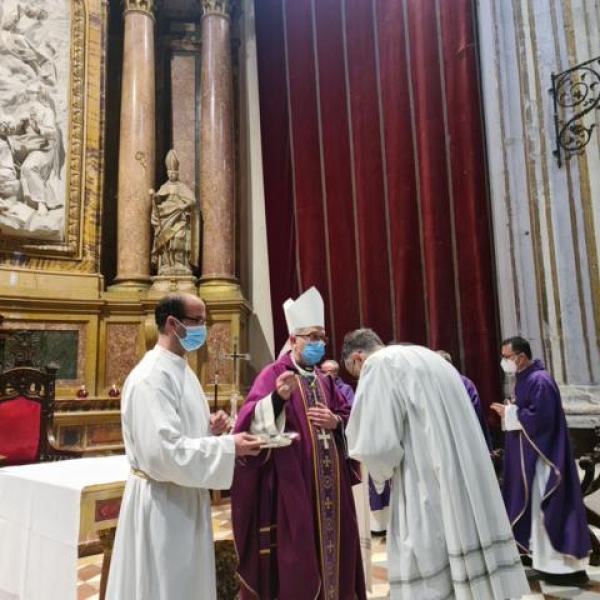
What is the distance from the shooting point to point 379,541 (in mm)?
4727

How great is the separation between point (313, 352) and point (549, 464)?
1776 mm

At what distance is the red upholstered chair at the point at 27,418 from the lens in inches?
165

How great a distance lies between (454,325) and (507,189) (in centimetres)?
141

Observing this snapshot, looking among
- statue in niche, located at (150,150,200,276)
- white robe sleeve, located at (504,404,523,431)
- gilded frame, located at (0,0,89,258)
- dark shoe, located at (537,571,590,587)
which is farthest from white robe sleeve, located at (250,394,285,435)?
gilded frame, located at (0,0,89,258)

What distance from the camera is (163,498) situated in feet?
7.04

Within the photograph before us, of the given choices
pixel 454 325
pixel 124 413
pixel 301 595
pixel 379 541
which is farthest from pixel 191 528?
pixel 454 325

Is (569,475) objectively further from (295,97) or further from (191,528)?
(295,97)

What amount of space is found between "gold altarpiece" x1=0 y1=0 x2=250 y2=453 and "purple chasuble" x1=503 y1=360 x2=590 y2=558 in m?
3.04

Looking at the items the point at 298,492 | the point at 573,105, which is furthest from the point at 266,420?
the point at 573,105

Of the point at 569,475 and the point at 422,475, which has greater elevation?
the point at 422,475

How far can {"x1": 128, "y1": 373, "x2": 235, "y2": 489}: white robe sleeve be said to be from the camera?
2062mm

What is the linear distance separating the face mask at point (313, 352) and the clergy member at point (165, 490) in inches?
29.8

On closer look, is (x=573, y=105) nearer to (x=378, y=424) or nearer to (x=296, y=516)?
(x=378, y=424)

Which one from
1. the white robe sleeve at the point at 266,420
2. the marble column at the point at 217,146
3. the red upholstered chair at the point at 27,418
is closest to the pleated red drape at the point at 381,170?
the marble column at the point at 217,146
